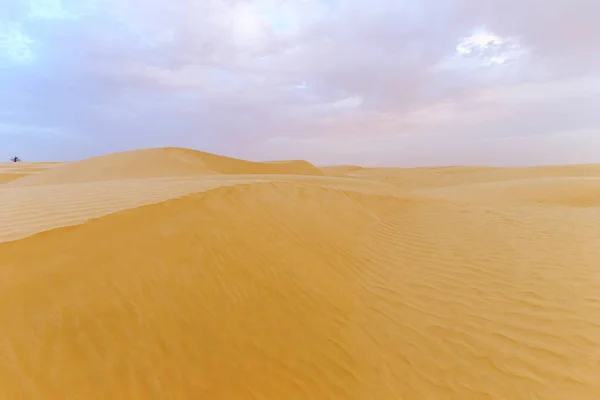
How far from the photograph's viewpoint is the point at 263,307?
3.77m

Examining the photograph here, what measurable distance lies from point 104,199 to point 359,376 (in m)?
4.24

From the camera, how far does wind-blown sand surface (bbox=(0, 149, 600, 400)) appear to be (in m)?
2.74

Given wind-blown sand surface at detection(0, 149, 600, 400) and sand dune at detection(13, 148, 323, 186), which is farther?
sand dune at detection(13, 148, 323, 186)

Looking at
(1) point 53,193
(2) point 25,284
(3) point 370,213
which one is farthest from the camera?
(3) point 370,213

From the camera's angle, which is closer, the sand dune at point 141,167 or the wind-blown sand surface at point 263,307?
the wind-blown sand surface at point 263,307

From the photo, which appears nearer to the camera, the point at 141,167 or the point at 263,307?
the point at 263,307

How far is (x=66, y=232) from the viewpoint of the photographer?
3555 millimetres

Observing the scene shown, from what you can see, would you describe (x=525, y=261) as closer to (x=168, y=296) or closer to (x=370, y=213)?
(x=370, y=213)

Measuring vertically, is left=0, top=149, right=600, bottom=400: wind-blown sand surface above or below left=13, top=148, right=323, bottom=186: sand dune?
below

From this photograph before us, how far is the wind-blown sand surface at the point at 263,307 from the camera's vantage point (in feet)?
9.00

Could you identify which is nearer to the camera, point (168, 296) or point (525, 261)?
point (168, 296)

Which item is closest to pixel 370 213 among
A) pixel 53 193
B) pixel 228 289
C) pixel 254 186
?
pixel 254 186

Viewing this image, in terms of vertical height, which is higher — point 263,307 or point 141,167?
point 141,167

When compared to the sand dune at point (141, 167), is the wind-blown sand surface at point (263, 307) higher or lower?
lower
